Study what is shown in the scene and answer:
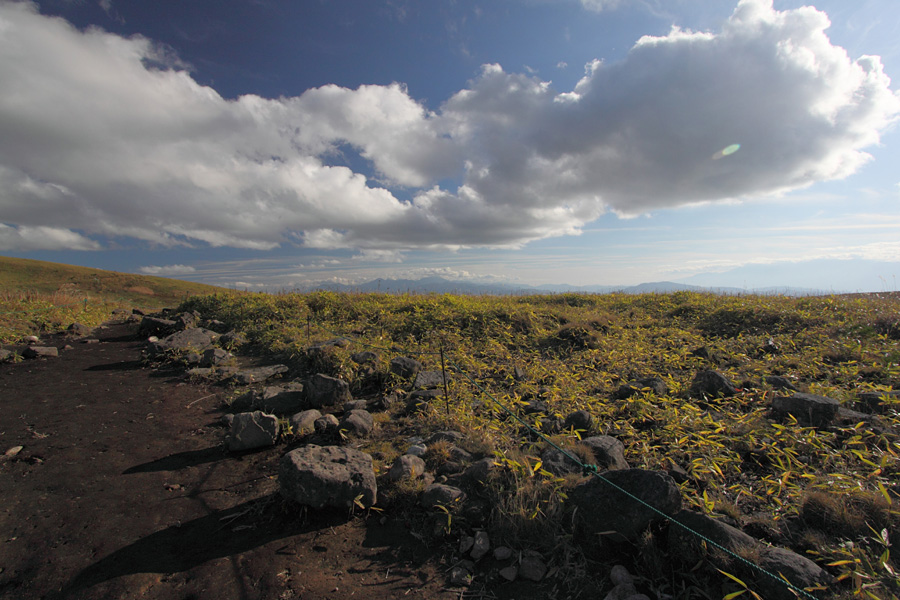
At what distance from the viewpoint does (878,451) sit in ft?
11.7

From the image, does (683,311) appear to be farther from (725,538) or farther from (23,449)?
(23,449)

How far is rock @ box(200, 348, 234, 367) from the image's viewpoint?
7.48 meters

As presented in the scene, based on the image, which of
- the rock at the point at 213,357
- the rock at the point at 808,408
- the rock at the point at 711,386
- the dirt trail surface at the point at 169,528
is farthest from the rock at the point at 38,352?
the rock at the point at 808,408

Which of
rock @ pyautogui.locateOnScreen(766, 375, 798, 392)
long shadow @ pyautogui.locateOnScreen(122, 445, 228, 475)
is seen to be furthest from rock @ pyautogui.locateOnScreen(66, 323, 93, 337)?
rock @ pyautogui.locateOnScreen(766, 375, 798, 392)

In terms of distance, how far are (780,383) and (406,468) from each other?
5615 millimetres

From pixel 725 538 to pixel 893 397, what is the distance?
4.29 m

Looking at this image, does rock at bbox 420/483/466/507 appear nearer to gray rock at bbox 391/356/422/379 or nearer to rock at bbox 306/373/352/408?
rock at bbox 306/373/352/408

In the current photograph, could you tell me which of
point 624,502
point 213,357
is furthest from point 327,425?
point 213,357

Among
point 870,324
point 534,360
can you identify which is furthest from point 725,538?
point 870,324

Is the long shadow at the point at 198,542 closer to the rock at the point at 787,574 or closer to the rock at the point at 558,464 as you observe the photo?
the rock at the point at 558,464

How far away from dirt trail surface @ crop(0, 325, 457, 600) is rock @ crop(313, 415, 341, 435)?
482 millimetres

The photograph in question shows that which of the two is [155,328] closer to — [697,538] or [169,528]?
[169,528]

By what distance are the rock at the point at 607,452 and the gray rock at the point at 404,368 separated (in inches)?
131

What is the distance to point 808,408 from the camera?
14.4 ft
